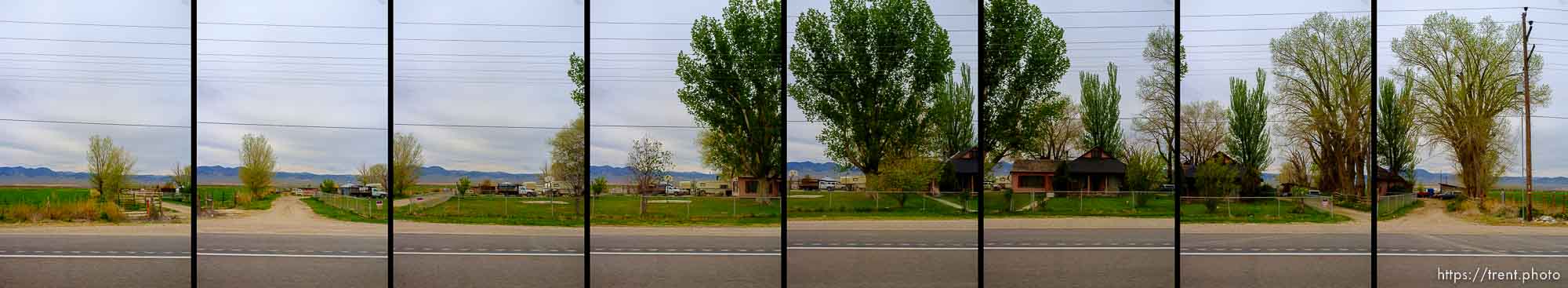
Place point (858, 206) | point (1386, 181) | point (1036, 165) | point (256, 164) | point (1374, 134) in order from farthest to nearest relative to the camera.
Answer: point (256, 164) < point (858, 206) < point (1036, 165) < point (1386, 181) < point (1374, 134)

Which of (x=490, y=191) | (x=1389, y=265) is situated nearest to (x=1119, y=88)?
(x=1389, y=265)

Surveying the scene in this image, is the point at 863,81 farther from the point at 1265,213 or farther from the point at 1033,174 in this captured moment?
the point at 1265,213

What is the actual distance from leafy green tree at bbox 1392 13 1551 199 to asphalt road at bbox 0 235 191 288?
763 centimetres

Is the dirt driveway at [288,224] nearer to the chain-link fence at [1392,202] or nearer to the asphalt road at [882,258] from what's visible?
the asphalt road at [882,258]

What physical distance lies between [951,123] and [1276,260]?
2.25 metres

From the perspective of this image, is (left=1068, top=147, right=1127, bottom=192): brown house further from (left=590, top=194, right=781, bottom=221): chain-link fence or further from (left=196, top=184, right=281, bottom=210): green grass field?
(left=196, top=184, right=281, bottom=210): green grass field

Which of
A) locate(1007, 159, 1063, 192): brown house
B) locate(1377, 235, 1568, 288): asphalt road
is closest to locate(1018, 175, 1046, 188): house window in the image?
locate(1007, 159, 1063, 192): brown house

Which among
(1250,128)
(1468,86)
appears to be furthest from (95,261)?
(1468,86)

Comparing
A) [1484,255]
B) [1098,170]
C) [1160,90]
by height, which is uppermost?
[1160,90]

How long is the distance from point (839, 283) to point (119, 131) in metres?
4.81

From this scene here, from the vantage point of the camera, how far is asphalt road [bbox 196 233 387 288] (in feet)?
16.4

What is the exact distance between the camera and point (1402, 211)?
15.4ft

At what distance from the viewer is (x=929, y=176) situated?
16.3 feet

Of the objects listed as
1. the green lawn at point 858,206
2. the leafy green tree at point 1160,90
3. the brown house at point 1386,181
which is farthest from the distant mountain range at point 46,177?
the brown house at point 1386,181
